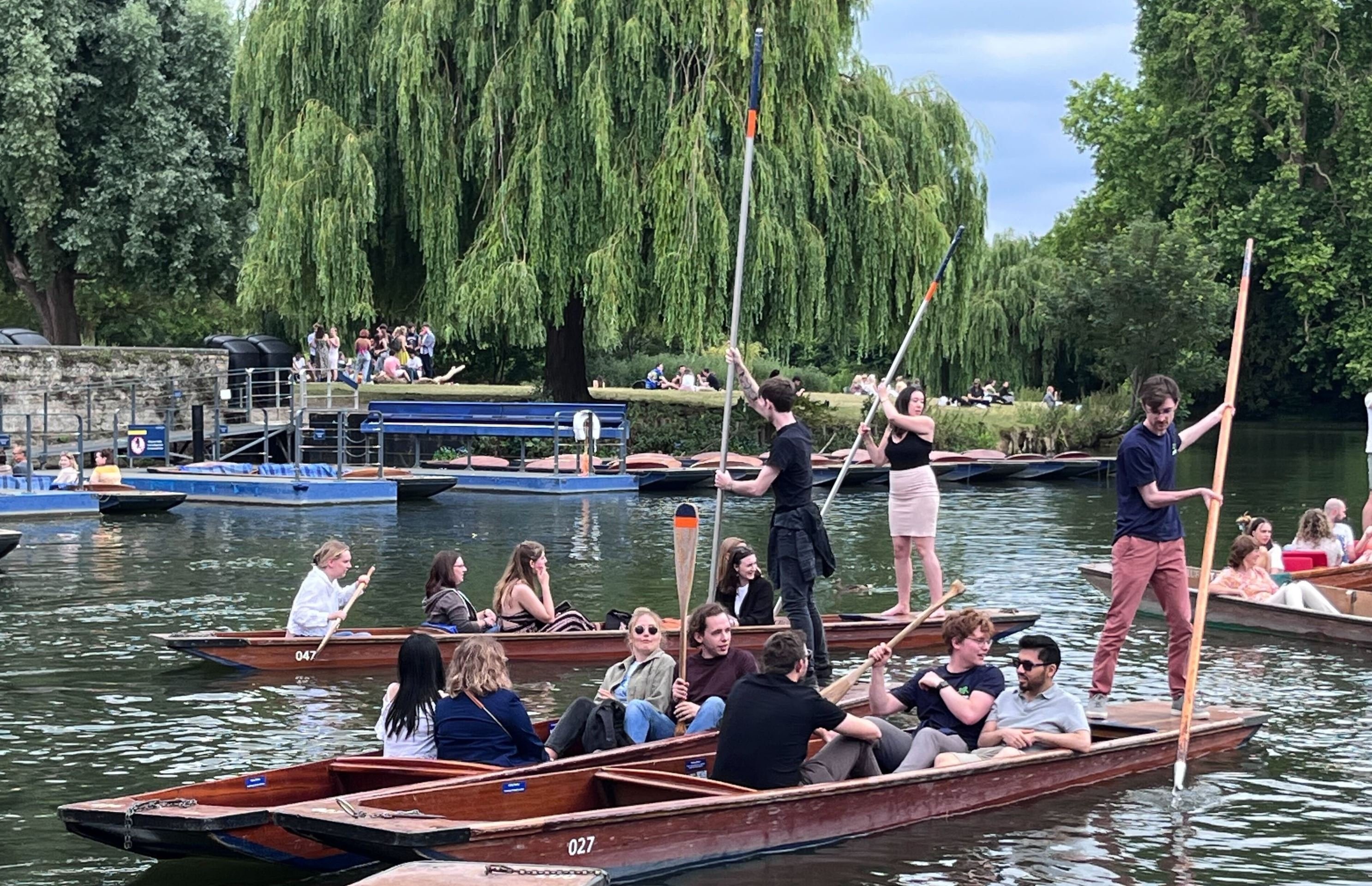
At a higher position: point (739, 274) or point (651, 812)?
point (739, 274)

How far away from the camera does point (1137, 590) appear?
9344 mm

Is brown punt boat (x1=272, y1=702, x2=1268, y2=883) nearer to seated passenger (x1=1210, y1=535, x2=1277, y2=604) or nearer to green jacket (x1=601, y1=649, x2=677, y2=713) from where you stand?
green jacket (x1=601, y1=649, x2=677, y2=713)

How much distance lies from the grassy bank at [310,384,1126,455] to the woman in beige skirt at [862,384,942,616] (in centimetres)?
1675

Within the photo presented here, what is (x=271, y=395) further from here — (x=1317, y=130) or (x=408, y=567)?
(x=1317, y=130)

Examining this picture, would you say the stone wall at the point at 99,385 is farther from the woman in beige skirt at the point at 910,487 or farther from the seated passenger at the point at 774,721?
the seated passenger at the point at 774,721

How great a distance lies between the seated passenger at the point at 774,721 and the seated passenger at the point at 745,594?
10.8 feet

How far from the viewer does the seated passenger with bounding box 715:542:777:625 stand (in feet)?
35.5

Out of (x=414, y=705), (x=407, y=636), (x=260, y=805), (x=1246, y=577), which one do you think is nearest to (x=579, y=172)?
(x=1246, y=577)

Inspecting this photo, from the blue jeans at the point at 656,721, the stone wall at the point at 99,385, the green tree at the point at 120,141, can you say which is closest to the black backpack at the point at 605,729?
the blue jeans at the point at 656,721

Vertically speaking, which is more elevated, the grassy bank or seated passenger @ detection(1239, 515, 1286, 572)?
the grassy bank

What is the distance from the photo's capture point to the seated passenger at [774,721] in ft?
24.0

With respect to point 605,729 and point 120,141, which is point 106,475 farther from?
point 605,729

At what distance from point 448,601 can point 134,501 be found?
11820 mm

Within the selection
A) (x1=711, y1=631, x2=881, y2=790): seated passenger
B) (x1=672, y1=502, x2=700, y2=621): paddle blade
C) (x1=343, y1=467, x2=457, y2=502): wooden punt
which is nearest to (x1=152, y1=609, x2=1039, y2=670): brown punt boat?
(x1=672, y1=502, x2=700, y2=621): paddle blade
